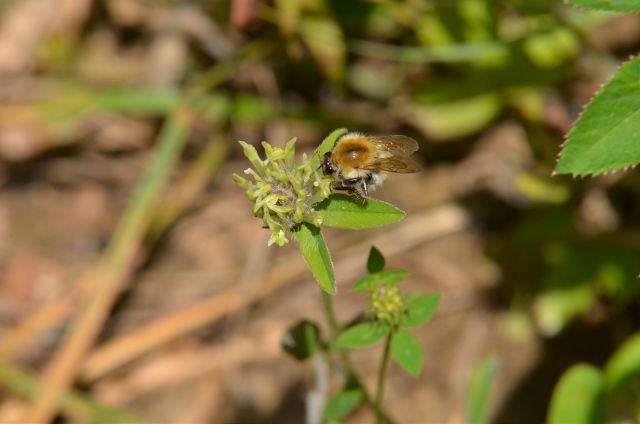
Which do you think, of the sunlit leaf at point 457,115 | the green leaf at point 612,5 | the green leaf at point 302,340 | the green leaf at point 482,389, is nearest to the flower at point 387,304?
the green leaf at point 302,340

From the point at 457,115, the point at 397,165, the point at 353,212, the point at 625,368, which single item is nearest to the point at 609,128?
the point at 397,165

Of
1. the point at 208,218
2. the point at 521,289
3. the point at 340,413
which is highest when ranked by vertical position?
the point at 208,218

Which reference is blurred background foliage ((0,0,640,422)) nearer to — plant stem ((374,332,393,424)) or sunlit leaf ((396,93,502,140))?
sunlit leaf ((396,93,502,140))

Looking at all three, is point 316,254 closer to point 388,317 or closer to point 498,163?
point 388,317

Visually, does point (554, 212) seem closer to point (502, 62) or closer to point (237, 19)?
point (502, 62)

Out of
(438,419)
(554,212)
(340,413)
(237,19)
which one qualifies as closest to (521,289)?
(554,212)

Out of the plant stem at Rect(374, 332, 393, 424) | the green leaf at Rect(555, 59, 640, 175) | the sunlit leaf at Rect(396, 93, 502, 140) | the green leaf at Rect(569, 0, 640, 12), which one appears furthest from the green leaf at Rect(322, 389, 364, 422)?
the sunlit leaf at Rect(396, 93, 502, 140)
